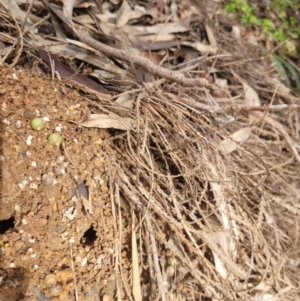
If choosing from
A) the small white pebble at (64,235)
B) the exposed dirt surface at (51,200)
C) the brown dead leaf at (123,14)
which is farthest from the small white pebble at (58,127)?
the brown dead leaf at (123,14)

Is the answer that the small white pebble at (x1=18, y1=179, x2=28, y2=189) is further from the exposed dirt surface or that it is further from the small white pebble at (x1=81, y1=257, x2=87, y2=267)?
the small white pebble at (x1=81, y1=257, x2=87, y2=267)

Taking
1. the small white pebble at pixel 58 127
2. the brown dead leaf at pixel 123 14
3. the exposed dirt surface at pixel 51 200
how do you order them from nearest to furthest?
the exposed dirt surface at pixel 51 200
the small white pebble at pixel 58 127
the brown dead leaf at pixel 123 14

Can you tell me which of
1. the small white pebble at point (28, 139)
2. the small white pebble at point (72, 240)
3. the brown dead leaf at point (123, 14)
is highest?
the brown dead leaf at point (123, 14)

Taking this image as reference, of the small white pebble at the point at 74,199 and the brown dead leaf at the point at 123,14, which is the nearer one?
the small white pebble at the point at 74,199

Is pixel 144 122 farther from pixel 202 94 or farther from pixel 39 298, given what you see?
pixel 39 298

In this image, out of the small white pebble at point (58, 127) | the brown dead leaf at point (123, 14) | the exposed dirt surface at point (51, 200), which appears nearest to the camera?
the exposed dirt surface at point (51, 200)

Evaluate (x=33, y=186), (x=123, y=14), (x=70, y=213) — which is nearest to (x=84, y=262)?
(x=70, y=213)

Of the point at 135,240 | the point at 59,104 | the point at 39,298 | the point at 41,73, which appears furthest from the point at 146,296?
the point at 41,73

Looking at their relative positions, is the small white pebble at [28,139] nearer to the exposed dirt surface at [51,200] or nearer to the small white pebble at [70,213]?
the exposed dirt surface at [51,200]
